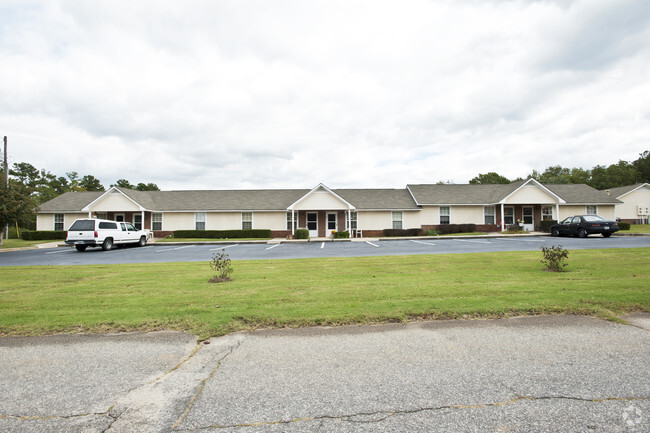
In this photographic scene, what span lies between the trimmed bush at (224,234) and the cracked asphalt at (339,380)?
26120mm

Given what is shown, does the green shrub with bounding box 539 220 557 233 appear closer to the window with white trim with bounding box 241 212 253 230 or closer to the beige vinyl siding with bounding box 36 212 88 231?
the window with white trim with bounding box 241 212 253 230

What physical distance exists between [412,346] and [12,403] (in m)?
4.21

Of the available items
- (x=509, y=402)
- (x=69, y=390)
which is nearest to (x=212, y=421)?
(x=69, y=390)

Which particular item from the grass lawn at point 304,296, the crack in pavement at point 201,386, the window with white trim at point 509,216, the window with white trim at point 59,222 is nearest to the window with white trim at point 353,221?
the window with white trim at point 509,216

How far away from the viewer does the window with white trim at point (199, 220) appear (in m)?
33.6

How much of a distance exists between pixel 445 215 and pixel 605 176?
60.1 meters

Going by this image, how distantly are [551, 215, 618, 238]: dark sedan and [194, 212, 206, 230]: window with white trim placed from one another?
31.3 m

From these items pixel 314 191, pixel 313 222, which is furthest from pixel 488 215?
pixel 314 191

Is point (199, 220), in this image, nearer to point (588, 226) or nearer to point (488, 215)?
point (488, 215)

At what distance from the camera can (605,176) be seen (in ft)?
A: 234

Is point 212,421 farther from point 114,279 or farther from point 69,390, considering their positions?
point 114,279

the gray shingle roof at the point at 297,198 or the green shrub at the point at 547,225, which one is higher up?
the gray shingle roof at the point at 297,198

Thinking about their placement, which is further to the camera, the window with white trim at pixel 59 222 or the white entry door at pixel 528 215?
the white entry door at pixel 528 215

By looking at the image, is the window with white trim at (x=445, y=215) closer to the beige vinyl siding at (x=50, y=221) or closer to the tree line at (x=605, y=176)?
the beige vinyl siding at (x=50, y=221)
